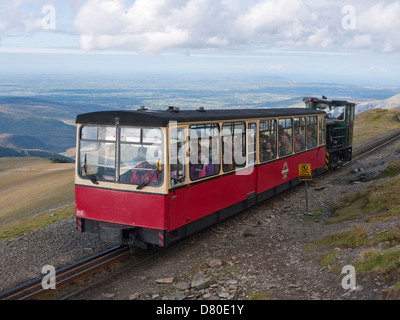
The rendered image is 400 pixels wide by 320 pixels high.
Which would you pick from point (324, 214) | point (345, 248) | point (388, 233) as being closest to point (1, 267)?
point (345, 248)

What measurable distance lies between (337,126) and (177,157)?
14.7 meters

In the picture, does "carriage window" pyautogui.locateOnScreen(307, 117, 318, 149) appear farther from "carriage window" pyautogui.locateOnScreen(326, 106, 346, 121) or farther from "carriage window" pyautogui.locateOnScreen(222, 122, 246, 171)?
"carriage window" pyautogui.locateOnScreen(222, 122, 246, 171)

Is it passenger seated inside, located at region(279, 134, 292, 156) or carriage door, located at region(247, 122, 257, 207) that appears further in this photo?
passenger seated inside, located at region(279, 134, 292, 156)

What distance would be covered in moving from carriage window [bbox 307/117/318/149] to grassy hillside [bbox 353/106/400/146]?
70.1 ft

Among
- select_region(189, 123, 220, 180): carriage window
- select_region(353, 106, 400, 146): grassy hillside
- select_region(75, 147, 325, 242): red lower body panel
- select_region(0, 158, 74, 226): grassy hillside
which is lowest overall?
select_region(0, 158, 74, 226): grassy hillside

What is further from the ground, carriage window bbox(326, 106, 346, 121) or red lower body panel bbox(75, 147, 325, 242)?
carriage window bbox(326, 106, 346, 121)

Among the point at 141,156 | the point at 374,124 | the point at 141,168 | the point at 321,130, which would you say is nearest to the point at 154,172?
the point at 141,168

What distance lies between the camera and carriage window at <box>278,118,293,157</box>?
14758 mm

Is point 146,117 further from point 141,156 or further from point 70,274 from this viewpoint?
point 70,274

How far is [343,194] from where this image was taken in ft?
53.8

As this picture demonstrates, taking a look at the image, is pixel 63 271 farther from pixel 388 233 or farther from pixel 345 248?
pixel 388 233

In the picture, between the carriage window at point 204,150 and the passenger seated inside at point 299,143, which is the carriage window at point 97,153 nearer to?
the carriage window at point 204,150

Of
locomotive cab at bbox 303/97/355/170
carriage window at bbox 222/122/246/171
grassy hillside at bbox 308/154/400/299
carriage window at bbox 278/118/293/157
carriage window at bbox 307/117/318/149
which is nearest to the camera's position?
grassy hillside at bbox 308/154/400/299

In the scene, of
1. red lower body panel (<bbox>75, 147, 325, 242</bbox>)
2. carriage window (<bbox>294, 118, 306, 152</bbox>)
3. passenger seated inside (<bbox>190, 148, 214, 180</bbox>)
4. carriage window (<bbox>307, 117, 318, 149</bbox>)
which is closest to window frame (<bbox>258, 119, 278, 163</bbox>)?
red lower body panel (<bbox>75, 147, 325, 242</bbox>)
